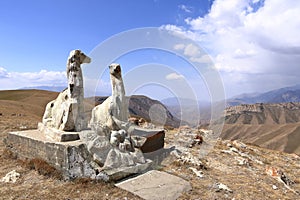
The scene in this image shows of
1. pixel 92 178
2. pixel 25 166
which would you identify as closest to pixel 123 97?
pixel 92 178

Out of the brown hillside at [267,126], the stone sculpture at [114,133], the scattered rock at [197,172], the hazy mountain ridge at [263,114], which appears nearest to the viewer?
the stone sculpture at [114,133]

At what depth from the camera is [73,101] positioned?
7.13 metres

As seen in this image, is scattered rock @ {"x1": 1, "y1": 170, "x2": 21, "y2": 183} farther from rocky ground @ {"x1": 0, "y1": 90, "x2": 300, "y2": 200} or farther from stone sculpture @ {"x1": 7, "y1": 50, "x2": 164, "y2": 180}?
stone sculpture @ {"x1": 7, "y1": 50, "x2": 164, "y2": 180}

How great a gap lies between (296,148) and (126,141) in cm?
6483

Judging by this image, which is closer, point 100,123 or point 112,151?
point 112,151

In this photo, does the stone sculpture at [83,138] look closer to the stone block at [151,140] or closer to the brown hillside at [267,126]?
the stone block at [151,140]

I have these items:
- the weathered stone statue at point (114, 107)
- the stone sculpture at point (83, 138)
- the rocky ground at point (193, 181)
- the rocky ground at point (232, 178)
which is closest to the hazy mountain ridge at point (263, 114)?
the rocky ground at point (232, 178)

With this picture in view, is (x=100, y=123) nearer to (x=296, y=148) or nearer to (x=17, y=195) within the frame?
(x=17, y=195)

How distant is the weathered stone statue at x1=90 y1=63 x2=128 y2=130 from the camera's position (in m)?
7.14

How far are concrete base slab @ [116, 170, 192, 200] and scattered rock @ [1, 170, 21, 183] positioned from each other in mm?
2768

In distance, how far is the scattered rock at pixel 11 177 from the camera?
20.3 feet

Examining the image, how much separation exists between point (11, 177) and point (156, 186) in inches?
153

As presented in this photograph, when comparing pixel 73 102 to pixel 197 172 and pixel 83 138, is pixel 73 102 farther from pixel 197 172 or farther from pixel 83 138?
pixel 197 172

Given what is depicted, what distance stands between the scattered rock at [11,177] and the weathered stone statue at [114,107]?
2370 millimetres
